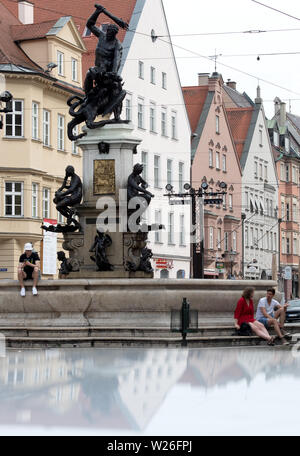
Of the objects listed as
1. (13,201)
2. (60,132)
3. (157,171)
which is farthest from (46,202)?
(157,171)

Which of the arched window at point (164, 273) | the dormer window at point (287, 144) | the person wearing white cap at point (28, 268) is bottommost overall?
the arched window at point (164, 273)

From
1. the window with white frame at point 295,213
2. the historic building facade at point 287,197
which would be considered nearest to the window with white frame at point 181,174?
the historic building facade at point 287,197

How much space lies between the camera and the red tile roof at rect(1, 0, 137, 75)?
2387 inches

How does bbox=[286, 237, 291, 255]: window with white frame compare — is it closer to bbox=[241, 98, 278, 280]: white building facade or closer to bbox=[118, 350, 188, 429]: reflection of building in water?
bbox=[241, 98, 278, 280]: white building facade

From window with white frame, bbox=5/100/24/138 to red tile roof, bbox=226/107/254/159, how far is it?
3880 cm

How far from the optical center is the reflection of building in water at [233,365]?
13781 mm

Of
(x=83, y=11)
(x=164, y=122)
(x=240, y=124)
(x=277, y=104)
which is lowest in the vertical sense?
(x=164, y=122)

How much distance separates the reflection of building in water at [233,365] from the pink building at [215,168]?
5233cm

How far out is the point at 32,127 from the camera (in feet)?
162

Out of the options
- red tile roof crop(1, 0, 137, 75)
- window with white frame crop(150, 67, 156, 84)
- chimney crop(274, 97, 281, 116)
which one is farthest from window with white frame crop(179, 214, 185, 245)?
chimney crop(274, 97, 281, 116)

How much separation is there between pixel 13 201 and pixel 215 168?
3090 cm

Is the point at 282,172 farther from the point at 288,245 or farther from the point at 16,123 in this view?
the point at 16,123

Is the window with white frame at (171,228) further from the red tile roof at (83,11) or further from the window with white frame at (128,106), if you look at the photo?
the red tile roof at (83,11)
